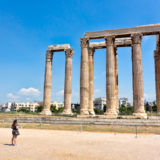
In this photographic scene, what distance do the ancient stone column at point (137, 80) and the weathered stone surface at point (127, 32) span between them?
1122 millimetres

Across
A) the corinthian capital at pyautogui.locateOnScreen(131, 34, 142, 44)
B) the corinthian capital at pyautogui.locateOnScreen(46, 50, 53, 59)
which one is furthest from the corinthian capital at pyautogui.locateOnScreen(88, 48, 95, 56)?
the corinthian capital at pyautogui.locateOnScreen(131, 34, 142, 44)

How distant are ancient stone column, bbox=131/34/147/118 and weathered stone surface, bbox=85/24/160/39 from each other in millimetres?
1122

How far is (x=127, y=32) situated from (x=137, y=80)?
30.4 ft

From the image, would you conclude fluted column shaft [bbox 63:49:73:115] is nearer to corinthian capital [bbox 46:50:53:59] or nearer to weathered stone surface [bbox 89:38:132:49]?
corinthian capital [bbox 46:50:53:59]

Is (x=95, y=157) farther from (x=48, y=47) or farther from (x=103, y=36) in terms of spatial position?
(x=48, y=47)

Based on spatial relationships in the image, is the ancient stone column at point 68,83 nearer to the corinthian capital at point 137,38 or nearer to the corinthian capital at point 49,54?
the corinthian capital at point 49,54

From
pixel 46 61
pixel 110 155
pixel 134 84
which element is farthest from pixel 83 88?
pixel 110 155

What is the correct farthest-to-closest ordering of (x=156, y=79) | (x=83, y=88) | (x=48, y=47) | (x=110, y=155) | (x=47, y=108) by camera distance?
1. (x=48, y=47)
2. (x=47, y=108)
3. (x=156, y=79)
4. (x=83, y=88)
5. (x=110, y=155)

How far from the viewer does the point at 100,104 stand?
187 metres

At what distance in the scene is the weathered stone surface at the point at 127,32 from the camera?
32.2 m

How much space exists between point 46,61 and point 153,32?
985 inches

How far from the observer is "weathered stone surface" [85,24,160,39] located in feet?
105

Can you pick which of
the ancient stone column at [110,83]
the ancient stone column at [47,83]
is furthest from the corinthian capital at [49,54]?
the ancient stone column at [110,83]

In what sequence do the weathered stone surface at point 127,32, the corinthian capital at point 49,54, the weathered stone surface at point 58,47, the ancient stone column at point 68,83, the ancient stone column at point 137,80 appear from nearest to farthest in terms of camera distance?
the ancient stone column at point 137,80
the weathered stone surface at point 127,32
the ancient stone column at point 68,83
the weathered stone surface at point 58,47
the corinthian capital at point 49,54
